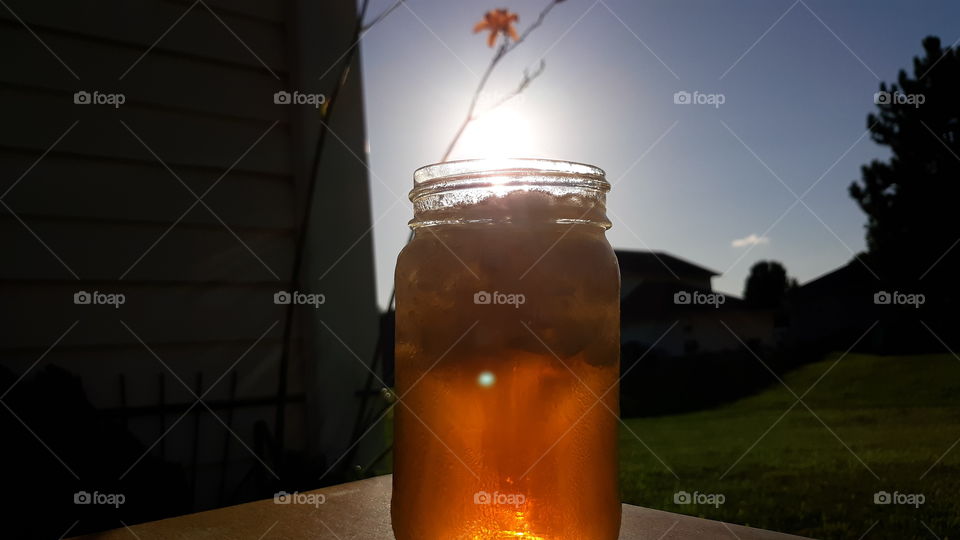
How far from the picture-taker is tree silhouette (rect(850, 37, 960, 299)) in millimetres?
3186

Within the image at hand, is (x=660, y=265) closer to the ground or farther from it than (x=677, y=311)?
farther from it

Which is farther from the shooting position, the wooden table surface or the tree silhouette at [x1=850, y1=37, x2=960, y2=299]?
the tree silhouette at [x1=850, y1=37, x2=960, y2=299]

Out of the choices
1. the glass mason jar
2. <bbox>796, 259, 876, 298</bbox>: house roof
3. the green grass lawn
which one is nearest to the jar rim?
the glass mason jar

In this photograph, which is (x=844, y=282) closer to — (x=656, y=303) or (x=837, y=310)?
(x=837, y=310)

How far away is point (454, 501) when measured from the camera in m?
0.68

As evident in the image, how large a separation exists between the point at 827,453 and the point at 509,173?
3397mm

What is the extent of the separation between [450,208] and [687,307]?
334 cm

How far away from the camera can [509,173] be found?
2.36ft

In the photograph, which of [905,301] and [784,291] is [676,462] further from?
[905,301]

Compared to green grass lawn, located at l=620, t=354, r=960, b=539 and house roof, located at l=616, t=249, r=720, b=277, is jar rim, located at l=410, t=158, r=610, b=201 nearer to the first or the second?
green grass lawn, located at l=620, t=354, r=960, b=539

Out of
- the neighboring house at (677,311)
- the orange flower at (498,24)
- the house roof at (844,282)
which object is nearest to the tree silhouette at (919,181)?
the house roof at (844,282)

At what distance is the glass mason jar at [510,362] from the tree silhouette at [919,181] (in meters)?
2.92

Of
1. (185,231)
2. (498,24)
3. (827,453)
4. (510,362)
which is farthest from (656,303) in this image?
(510,362)

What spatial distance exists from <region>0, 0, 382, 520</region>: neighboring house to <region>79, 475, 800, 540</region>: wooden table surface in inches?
41.9
